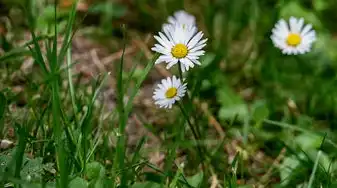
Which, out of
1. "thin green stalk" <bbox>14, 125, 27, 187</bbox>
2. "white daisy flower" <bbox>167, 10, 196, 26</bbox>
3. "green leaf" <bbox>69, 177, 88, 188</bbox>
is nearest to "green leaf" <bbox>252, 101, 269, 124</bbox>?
"white daisy flower" <bbox>167, 10, 196, 26</bbox>

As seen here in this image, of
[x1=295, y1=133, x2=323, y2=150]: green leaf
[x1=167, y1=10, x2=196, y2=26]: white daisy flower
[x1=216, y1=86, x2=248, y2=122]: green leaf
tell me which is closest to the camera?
[x1=295, y1=133, x2=323, y2=150]: green leaf

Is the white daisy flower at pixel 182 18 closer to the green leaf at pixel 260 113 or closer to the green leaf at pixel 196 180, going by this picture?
the green leaf at pixel 260 113

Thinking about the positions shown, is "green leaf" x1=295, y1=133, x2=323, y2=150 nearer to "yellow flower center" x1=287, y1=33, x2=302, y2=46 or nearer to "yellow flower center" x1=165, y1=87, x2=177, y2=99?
"yellow flower center" x1=287, y1=33, x2=302, y2=46

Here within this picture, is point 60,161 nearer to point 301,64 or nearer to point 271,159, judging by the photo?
point 271,159

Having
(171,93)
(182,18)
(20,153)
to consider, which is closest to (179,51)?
(171,93)

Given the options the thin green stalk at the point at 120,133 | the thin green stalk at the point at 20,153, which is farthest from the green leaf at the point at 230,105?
the thin green stalk at the point at 20,153

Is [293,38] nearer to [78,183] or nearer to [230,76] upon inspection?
[230,76]

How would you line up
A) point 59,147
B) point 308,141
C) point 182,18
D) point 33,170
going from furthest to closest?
point 182,18 < point 308,141 < point 33,170 < point 59,147
